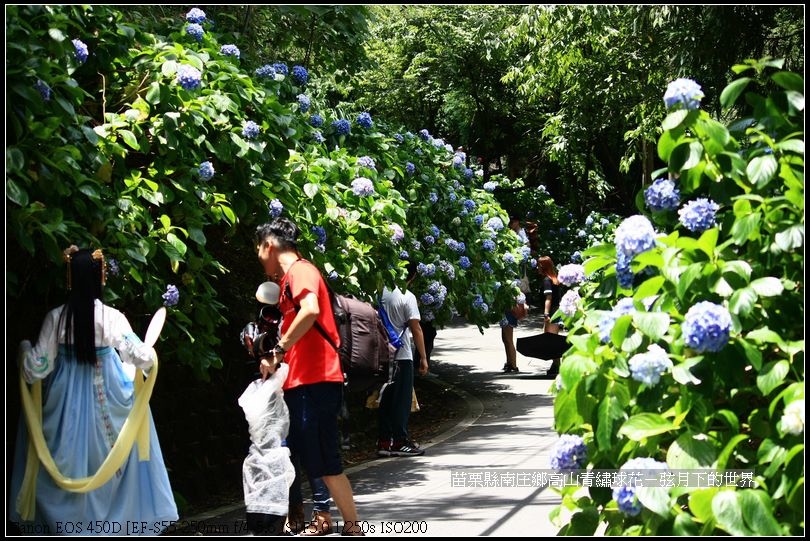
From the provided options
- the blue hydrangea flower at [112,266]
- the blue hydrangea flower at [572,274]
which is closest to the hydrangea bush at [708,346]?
the blue hydrangea flower at [572,274]

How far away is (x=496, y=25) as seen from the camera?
18953 mm

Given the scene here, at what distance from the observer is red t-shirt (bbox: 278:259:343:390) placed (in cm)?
605

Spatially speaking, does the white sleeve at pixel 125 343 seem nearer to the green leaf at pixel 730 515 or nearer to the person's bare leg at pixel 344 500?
the person's bare leg at pixel 344 500

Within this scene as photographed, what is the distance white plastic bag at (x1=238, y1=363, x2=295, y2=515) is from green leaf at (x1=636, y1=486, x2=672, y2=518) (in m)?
2.98

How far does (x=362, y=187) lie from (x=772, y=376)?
206 inches

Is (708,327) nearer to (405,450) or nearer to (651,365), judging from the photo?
(651,365)

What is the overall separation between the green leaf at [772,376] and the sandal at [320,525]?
358 centimetres

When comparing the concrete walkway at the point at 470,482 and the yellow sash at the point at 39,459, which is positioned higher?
the yellow sash at the point at 39,459

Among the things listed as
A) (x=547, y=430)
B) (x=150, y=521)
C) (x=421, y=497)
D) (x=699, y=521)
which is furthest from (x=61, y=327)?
(x=547, y=430)

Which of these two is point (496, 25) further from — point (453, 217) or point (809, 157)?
point (809, 157)

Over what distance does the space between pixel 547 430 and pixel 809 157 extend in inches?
284

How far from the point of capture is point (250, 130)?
6.88 m

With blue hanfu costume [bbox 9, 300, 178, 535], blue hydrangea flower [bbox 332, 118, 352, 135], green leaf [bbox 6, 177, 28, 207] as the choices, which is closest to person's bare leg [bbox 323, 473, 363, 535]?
blue hanfu costume [bbox 9, 300, 178, 535]

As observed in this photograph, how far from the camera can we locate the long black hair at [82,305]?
5578 mm
